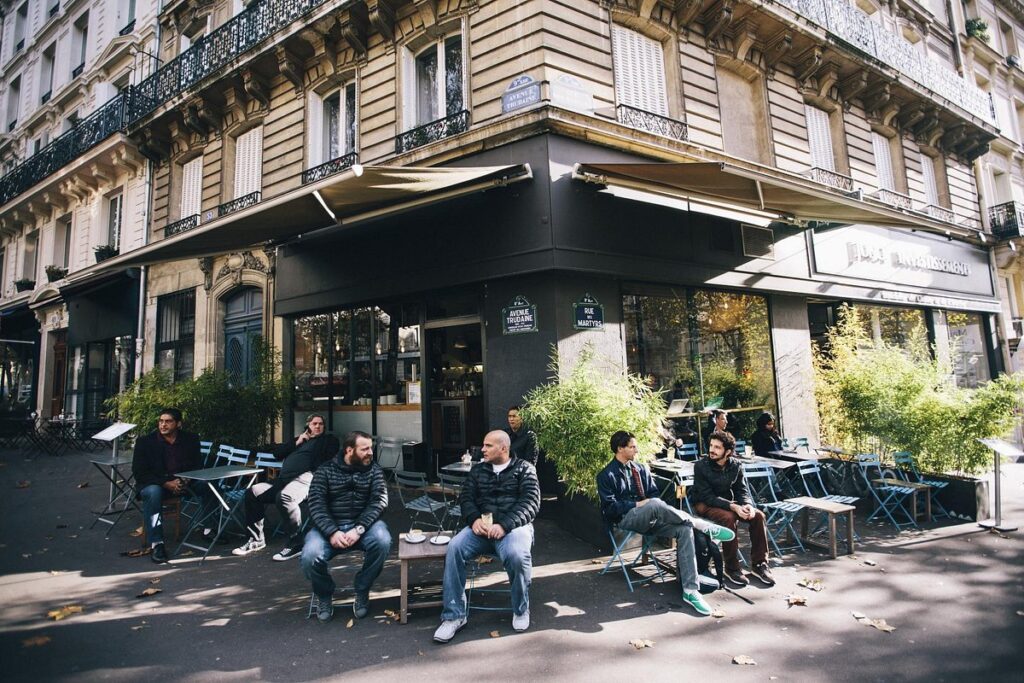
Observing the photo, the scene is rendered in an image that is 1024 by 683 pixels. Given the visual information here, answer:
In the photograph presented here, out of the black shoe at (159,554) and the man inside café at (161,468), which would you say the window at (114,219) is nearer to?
the man inside café at (161,468)

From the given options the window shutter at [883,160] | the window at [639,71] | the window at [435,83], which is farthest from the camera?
the window shutter at [883,160]

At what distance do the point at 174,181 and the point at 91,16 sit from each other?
942 centimetres

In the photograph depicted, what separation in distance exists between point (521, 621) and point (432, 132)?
7.25m

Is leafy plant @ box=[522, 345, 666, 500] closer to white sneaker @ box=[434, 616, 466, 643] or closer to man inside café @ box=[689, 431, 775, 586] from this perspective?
man inside café @ box=[689, 431, 775, 586]

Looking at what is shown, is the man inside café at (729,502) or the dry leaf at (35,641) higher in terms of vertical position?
the man inside café at (729,502)

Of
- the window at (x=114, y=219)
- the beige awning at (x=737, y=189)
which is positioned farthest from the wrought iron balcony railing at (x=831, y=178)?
the window at (x=114, y=219)

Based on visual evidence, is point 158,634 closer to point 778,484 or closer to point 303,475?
point 303,475

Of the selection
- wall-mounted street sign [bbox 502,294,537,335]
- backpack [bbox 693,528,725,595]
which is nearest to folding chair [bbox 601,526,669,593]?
backpack [bbox 693,528,725,595]

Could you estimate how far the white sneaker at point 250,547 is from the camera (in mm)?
5647

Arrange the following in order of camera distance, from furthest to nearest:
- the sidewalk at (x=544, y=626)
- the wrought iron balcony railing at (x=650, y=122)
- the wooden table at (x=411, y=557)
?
1. the wrought iron balcony railing at (x=650, y=122)
2. the wooden table at (x=411, y=557)
3. the sidewalk at (x=544, y=626)

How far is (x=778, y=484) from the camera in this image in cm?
730

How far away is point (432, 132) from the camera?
8.55m

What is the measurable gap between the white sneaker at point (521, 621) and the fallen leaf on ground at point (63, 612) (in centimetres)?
344

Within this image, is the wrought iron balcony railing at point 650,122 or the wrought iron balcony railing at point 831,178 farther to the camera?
the wrought iron balcony railing at point 831,178
